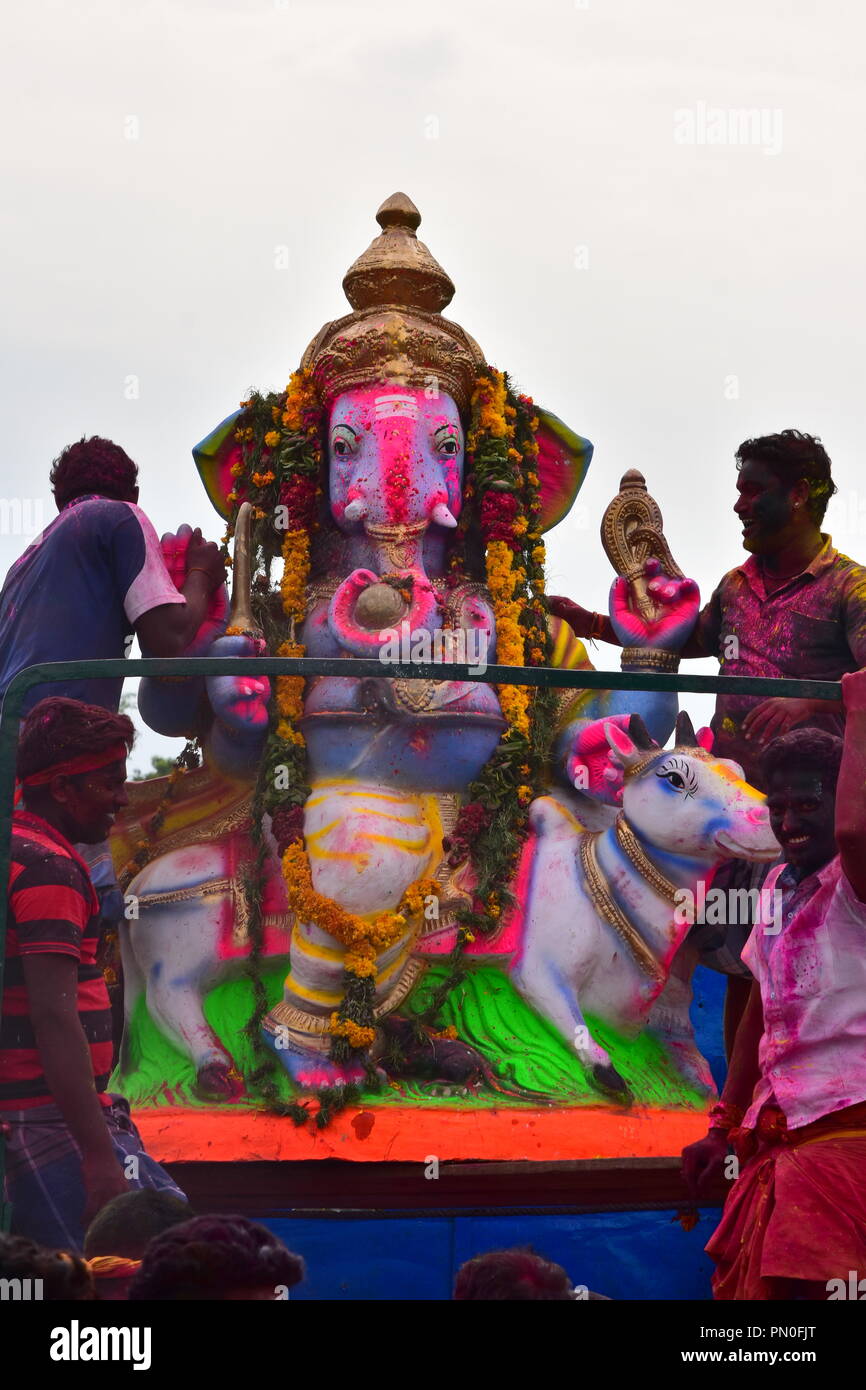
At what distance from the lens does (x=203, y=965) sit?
4.59 metres

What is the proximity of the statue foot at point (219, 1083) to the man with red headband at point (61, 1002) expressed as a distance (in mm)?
418

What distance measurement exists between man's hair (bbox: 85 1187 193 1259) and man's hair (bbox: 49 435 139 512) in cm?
259

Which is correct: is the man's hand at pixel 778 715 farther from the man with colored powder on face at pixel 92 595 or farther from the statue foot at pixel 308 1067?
the man with colored powder on face at pixel 92 595

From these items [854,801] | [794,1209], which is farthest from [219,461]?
[794,1209]

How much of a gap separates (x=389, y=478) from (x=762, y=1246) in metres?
3.60

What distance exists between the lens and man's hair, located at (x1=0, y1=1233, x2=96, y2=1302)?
9.80 feet

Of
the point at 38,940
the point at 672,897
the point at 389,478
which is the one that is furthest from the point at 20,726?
the point at 389,478

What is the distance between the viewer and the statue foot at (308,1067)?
15.2ft

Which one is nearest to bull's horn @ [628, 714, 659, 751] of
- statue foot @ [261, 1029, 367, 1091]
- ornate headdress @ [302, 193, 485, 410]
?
statue foot @ [261, 1029, 367, 1091]

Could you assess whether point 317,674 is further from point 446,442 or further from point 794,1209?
point 446,442

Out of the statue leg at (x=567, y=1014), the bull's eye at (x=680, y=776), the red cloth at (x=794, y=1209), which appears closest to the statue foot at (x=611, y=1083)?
the statue leg at (x=567, y=1014)
